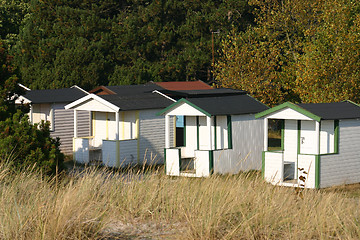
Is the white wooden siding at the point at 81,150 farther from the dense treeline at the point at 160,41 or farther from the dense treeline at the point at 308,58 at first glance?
the dense treeline at the point at 160,41

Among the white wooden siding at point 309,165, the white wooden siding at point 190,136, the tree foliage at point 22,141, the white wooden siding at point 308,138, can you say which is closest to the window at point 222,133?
the white wooden siding at point 190,136

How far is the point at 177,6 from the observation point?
48.8 m

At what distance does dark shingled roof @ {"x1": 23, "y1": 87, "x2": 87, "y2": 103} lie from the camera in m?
29.7

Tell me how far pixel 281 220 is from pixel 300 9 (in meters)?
31.8

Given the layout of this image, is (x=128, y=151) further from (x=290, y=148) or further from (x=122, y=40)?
(x=122, y=40)

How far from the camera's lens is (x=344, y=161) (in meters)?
20.0

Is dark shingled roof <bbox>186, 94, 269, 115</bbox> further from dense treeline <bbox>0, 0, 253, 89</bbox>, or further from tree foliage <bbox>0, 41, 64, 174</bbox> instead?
dense treeline <bbox>0, 0, 253, 89</bbox>

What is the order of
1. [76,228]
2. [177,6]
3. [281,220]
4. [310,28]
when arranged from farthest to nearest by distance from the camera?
1. [177,6]
2. [310,28]
3. [281,220]
4. [76,228]

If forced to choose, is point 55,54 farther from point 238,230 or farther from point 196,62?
point 238,230

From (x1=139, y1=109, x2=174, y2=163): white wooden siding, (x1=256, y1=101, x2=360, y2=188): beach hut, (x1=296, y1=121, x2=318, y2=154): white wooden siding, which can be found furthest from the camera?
(x1=139, y1=109, x2=174, y2=163): white wooden siding

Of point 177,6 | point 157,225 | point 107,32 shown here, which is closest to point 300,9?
point 177,6

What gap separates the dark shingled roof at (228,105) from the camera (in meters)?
22.5

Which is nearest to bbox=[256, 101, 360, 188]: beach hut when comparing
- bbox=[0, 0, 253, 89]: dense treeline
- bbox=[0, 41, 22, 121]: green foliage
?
bbox=[0, 41, 22, 121]: green foliage

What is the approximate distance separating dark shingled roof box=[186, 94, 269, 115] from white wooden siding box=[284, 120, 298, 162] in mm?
2427
